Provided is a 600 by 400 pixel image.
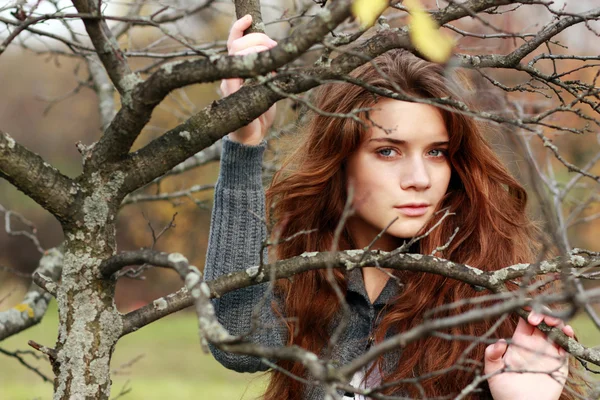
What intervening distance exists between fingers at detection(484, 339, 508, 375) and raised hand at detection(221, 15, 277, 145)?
0.80m

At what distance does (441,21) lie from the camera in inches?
53.0

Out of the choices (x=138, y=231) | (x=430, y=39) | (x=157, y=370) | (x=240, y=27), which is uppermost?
(x=138, y=231)

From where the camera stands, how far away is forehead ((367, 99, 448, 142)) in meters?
1.87

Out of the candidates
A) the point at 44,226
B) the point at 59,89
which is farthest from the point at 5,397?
the point at 59,89

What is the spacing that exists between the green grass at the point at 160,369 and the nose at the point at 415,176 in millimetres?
5643

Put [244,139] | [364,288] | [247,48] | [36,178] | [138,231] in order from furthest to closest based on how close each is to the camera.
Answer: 1. [138,231]
2. [364,288]
3. [244,139]
4. [247,48]
5. [36,178]

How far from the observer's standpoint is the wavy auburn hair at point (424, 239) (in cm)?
196

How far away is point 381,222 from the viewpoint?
1.94m

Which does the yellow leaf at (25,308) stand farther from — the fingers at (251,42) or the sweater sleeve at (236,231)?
the fingers at (251,42)

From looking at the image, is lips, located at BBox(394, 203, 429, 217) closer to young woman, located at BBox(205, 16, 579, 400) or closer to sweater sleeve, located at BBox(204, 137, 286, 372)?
young woman, located at BBox(205, 16, 579, 400)

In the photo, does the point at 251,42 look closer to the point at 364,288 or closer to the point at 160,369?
the point at 364,288

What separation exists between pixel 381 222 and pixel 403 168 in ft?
0.55

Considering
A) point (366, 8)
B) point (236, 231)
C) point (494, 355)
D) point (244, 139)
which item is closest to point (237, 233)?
point (236, 231)

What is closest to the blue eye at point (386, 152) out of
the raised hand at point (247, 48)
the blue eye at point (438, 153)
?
the blue eye at point (438, 153)
